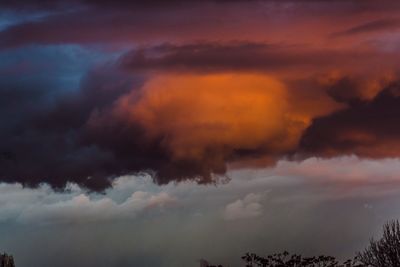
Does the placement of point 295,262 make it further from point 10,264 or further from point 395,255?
point 10,264

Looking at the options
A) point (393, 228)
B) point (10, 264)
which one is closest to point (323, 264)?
point (393, 228)

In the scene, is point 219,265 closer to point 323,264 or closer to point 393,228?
point 323,264

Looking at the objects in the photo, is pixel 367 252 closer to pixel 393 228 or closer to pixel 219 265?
pixel 393 228

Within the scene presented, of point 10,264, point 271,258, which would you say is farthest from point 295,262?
point 10,264

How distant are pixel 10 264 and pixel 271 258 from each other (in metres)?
21.9

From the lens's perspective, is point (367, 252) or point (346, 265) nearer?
point (346, 265)

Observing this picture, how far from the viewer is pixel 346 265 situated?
77375 mm

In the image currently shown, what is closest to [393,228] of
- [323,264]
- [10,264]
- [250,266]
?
[323,264]

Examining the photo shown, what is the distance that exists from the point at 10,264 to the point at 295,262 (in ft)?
77.8

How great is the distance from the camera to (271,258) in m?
75.5

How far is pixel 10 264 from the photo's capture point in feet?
262

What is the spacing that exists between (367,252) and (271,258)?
11.1 metres

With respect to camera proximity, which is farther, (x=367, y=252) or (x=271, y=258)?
(x=367, y=252)

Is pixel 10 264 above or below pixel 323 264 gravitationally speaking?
above
